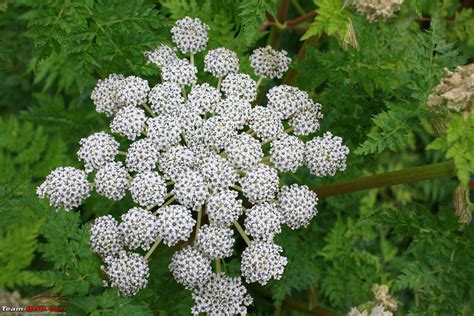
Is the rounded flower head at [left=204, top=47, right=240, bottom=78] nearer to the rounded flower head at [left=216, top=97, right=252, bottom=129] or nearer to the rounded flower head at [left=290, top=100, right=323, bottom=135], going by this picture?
the rounded flower head at [left=216, top=97, right=252, bottom=129]

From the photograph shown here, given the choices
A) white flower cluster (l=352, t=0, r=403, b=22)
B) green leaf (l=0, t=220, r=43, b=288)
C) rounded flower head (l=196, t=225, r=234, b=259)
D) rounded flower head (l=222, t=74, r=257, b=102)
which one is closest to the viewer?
green leaf (l=0, t=220, r=43, b=288)

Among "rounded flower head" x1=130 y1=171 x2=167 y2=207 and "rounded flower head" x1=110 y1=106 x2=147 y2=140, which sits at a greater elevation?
"rounded flower head" x1=110 y1=106 x2=147 y2=140

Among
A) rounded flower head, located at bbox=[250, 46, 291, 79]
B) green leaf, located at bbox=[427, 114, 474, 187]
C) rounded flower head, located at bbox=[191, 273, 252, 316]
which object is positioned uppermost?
green leaf, located at bbox=[427, 114, 474, 187]

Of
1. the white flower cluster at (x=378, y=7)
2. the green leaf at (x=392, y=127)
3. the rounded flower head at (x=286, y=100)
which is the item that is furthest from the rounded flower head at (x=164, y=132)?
the white flower cluster at (x=378, y=7)

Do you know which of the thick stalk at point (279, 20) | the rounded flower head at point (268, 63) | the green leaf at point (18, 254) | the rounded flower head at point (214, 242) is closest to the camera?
the green leaf at point (18, 254)

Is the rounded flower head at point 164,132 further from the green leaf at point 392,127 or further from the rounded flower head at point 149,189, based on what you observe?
the green leaf at point 392,127

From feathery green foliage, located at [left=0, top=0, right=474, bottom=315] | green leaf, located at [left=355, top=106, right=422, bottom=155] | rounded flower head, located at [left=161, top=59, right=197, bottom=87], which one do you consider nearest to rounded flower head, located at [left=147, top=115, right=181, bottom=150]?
rounded flower head, located at [left=161, top=59, right=197, bottom=87]

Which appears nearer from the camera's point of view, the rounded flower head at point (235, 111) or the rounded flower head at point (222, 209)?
the rounded flower head at point (222, 209)
